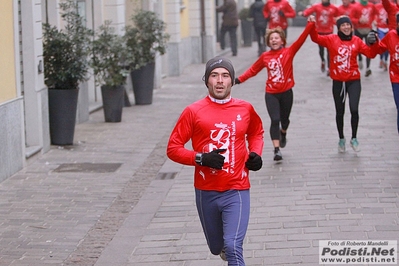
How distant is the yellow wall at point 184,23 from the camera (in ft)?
83.6

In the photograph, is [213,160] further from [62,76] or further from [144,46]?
[144,46]

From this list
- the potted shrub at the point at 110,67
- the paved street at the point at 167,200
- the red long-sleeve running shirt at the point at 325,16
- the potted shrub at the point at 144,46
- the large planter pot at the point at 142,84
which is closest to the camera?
the paved street at the point at 167,200

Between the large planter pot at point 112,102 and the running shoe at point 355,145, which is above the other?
the large planter pot at point 112,102

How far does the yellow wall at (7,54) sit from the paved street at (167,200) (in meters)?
1.00

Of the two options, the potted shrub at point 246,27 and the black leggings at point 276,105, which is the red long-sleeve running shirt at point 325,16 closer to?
the black leggings at point 276,105

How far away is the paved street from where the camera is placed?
24.2 ft

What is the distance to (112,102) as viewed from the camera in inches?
579

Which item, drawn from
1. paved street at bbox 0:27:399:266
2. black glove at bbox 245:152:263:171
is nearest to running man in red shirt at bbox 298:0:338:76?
paved street at bbox 0:27:399:266

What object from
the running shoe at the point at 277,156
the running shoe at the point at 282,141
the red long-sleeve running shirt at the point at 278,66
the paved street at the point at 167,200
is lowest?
the paved street at the point at 167,200

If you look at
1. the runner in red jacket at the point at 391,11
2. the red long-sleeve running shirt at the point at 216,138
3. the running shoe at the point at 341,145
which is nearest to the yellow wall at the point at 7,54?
the running shoe at the point at 341,145

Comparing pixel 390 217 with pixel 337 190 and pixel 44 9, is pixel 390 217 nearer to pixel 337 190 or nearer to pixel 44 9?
pixel 337 190

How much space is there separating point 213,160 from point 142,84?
11.7 metres

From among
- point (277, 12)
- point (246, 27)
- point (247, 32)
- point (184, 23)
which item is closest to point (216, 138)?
point (277, 12)

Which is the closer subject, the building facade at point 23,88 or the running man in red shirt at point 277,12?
the building facade at point 23,88
